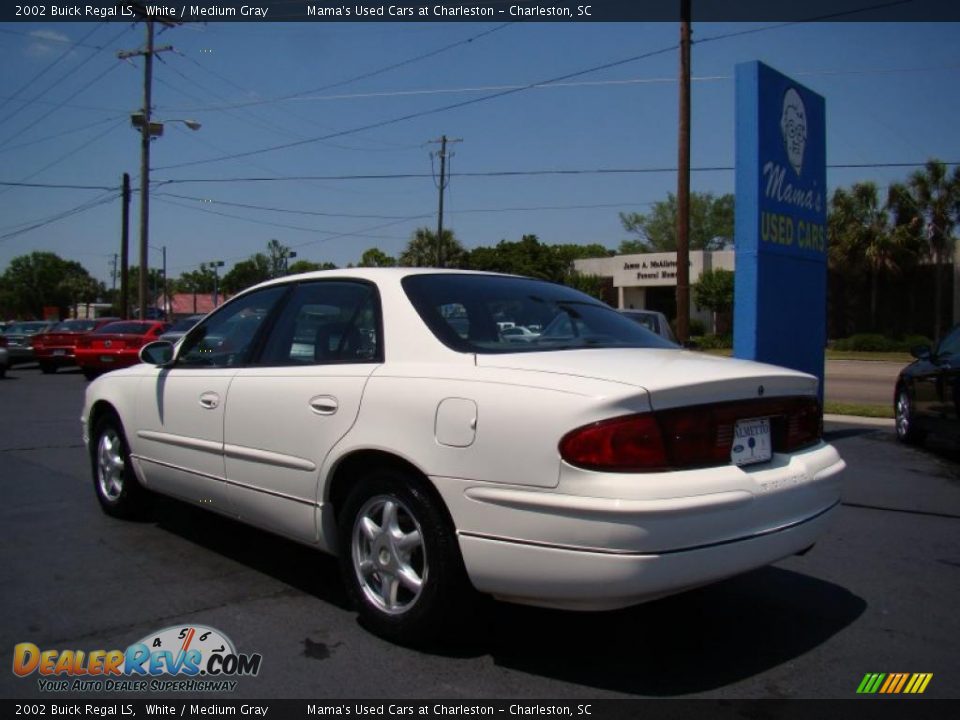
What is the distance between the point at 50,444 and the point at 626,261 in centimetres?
3824

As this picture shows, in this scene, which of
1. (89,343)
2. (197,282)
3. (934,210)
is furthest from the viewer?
(197,282)

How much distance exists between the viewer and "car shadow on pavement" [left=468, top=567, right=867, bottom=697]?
3.22 m

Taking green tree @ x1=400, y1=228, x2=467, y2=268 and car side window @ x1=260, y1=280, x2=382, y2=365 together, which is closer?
car side window @ x1=260, y1=280, x2=382, y2=365

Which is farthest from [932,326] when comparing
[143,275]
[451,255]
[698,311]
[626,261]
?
[143,275]

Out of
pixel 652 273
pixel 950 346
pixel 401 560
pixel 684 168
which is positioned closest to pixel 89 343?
pixel 684 168

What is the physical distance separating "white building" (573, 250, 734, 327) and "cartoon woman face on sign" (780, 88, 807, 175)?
3177 centimetres

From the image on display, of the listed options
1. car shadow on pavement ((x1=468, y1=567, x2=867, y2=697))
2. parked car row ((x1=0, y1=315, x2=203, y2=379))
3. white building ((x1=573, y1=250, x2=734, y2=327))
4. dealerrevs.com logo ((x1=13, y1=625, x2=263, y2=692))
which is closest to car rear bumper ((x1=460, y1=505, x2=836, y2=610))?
car shadow on pavement ((x1=468, y1=567, x2=867, y2=697))

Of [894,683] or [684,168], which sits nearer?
[894,683]

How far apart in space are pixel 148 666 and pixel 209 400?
5.09 ft

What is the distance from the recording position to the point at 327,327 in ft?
13.4

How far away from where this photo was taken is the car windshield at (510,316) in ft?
12.1

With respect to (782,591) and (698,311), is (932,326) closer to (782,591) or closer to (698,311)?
(698,311)
